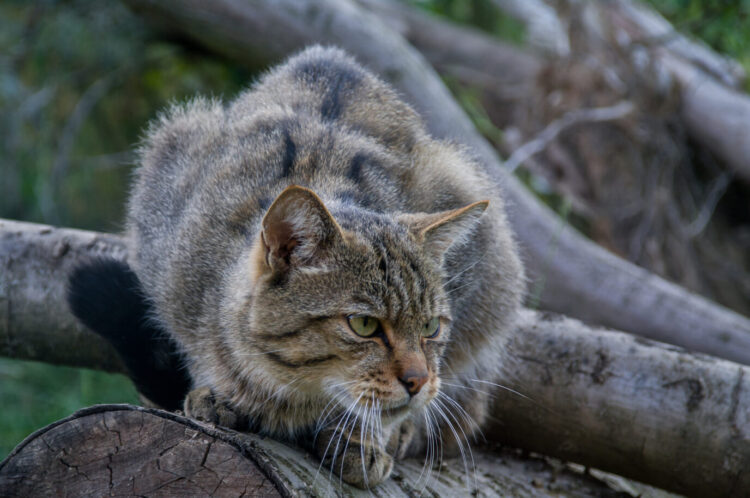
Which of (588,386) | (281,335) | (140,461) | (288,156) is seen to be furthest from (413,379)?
(588,386)

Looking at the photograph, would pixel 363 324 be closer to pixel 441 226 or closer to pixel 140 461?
pixel 441 226

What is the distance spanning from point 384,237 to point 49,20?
4.76 m

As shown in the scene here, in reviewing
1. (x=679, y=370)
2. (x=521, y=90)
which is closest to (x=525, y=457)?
(x=679, y=370)

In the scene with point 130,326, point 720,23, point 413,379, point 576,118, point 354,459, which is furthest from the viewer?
point 576,118

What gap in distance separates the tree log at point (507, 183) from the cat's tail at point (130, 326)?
2421 millimetres

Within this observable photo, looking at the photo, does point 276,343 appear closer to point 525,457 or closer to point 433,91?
point 525,457

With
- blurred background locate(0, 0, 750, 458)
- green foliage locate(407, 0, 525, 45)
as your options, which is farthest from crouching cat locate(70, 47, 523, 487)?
green foliage locate(407, 0, 525, 45)

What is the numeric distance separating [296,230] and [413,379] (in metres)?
0.59

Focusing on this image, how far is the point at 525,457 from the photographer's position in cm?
334

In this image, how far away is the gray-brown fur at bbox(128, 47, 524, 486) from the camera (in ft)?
7.78

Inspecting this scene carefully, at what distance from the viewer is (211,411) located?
2.54m

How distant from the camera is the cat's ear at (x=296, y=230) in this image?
222 cm

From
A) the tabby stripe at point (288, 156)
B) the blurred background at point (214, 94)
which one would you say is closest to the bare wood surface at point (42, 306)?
the tabby stripe at point (288, 156)

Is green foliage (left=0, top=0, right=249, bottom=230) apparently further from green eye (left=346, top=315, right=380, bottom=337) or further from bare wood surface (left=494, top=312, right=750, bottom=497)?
green eye (left=346, top=315, right=380, bottom=337)
